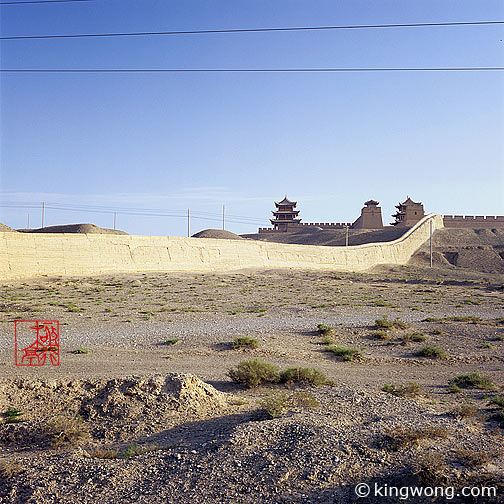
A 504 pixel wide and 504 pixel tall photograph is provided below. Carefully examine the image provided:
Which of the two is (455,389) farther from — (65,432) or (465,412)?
(65,432)

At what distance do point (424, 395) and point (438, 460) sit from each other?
13.9 feet

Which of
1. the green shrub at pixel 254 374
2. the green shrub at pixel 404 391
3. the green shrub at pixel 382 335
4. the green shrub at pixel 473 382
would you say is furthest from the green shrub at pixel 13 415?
the green shrub at pixel 382 335

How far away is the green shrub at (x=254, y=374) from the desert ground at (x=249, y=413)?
0.05 m

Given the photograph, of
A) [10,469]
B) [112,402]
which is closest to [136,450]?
[10,469]

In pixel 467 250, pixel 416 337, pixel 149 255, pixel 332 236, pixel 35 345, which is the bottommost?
pixel 35 345

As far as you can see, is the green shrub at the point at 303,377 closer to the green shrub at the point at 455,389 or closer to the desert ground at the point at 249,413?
the desert ground at the point at 249,413

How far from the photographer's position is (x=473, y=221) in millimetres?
82688

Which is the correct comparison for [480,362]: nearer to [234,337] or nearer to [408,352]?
[408,352]

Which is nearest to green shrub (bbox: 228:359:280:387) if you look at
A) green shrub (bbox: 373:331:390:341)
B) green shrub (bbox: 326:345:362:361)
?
green shrub (bbox: 326:345:362:361)

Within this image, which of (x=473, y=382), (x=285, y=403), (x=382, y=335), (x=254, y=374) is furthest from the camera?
(x=382, y=335)

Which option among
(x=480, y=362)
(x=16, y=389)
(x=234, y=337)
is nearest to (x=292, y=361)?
(x=234, y=337)

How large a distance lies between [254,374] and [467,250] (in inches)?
2484

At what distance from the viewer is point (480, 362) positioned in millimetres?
12797

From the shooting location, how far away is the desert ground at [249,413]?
5.00 metres
